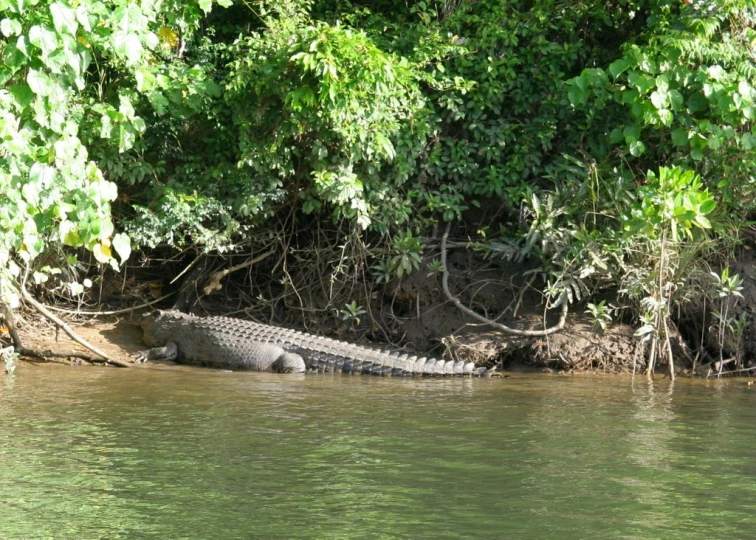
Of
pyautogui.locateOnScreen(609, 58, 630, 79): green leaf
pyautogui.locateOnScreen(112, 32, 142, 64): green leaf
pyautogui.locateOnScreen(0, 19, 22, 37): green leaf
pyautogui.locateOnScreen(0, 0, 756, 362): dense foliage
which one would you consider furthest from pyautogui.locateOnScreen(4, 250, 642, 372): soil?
pyautogui.locateOnScreen(112, 32, 142, 64): green leaf

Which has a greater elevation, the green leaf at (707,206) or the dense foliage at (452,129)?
the dense foliage at (452,129)

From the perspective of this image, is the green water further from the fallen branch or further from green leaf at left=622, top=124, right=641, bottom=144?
green leaf at left=622, top=124, right=641, bottom=144

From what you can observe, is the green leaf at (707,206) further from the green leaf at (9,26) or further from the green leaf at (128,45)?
the green leaf at (9,26)

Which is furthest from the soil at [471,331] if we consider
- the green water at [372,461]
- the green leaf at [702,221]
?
the green leaf at [702,221]

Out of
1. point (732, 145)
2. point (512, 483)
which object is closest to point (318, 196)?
point (732, 145)

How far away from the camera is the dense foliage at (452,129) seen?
8.48 metres

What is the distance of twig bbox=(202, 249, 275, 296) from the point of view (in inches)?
388

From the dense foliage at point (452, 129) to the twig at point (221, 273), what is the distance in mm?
278

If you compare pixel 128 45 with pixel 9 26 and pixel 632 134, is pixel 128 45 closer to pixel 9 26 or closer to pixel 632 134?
pixel 9 26

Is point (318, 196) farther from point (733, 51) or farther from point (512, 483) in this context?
point (512, 483)

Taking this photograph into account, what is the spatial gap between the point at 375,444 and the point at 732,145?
4909 millimetres

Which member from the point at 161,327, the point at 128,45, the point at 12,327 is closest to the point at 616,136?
the point at 161,327

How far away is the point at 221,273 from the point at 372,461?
5.15 metres

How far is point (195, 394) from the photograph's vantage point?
7305 mm
